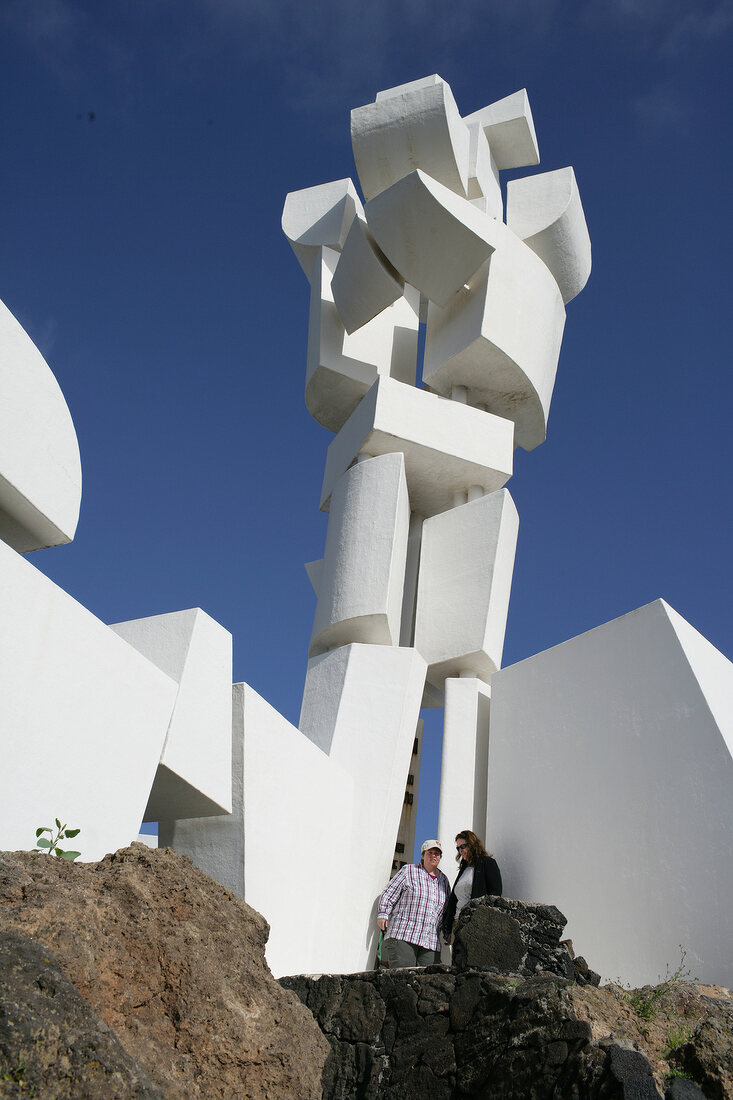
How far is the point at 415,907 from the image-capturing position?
667 centimetres

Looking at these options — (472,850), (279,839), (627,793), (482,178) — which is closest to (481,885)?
(472,850)

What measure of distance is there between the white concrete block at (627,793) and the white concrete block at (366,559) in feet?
5.61

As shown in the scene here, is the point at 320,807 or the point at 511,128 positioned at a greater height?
the point at 511,128

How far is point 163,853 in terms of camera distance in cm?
442

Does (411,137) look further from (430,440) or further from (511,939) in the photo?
(511,939)

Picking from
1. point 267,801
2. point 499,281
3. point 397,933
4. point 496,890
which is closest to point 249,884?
point 267,801

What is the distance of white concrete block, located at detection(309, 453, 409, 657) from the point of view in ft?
32.6

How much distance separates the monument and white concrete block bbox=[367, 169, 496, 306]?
0.11ft

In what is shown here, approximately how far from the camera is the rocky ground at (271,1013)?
295 centimetres

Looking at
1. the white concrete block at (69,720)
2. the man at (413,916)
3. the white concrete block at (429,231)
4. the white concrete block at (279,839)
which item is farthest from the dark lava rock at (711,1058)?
the white concrete block at (429,231)

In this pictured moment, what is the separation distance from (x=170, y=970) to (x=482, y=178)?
10.9 m

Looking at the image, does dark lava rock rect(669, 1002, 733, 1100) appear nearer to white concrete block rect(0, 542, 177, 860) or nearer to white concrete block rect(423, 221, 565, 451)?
white concrete block rect(0, 542, 177, 860)

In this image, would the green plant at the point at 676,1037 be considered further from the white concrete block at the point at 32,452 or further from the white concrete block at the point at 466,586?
the white concrete block at the point at 466,586

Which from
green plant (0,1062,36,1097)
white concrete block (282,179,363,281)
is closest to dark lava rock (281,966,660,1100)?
green plant (0,1062,36,1097)
